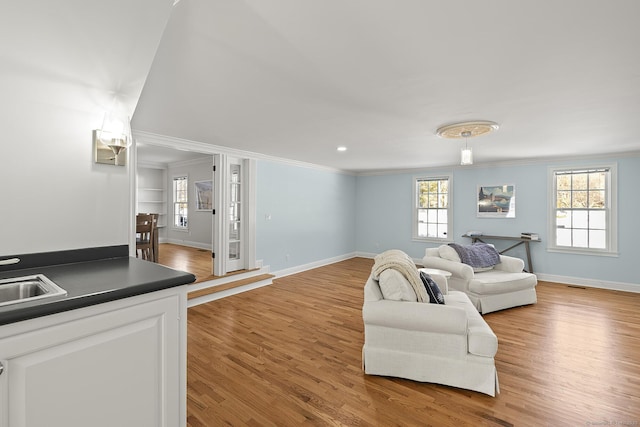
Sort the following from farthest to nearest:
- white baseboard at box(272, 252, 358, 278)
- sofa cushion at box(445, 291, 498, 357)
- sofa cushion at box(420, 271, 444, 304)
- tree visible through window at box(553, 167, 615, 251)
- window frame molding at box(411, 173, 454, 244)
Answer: window frame molding at box(411, 173, 454, 244) → white baseboard at box(272, 252, 358, 278) → tree visible through window at box(553, 167, 615, 251) → sofa cushion at box(420, 271, 444, 304) → sofa cushion at box(445, 291, 498, 357)

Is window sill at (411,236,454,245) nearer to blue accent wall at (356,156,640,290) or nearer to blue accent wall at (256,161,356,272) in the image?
blue accent wall at (356,156,640,290)

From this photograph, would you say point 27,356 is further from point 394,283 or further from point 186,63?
point 394,283

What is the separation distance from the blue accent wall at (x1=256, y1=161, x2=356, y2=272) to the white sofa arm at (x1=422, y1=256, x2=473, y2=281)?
2671mm

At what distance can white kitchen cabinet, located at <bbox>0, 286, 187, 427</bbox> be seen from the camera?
39.3 inches

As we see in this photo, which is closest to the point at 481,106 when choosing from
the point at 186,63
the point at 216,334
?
the point at 186,63

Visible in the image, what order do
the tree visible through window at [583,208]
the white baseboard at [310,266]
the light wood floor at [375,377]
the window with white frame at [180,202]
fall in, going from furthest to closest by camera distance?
the window with white frame at [180,202], the white baseboard at [310,266], the tree visible through window at [583,208], the light wood floor at [375,377]

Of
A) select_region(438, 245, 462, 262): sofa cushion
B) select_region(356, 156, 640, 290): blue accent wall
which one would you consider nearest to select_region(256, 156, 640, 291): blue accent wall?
select_region(356, 156, 640, 290): blue accent wall

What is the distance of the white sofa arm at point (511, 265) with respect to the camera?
14.1 ft

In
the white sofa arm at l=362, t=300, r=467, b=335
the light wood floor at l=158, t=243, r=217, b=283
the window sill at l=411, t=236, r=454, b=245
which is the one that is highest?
the window sill at l=411, t=236, r=454, b=245

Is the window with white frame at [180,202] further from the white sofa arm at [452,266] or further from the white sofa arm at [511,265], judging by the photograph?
the white sofa arm at [511,265]

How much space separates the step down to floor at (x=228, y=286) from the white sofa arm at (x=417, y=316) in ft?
8.83

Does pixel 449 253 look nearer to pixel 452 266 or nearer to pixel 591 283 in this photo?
pixel 452 266

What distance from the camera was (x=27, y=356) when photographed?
1009 millimetres

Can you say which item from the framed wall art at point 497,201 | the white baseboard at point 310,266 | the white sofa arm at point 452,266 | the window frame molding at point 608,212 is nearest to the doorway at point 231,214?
the white baseboard at point 310,266
